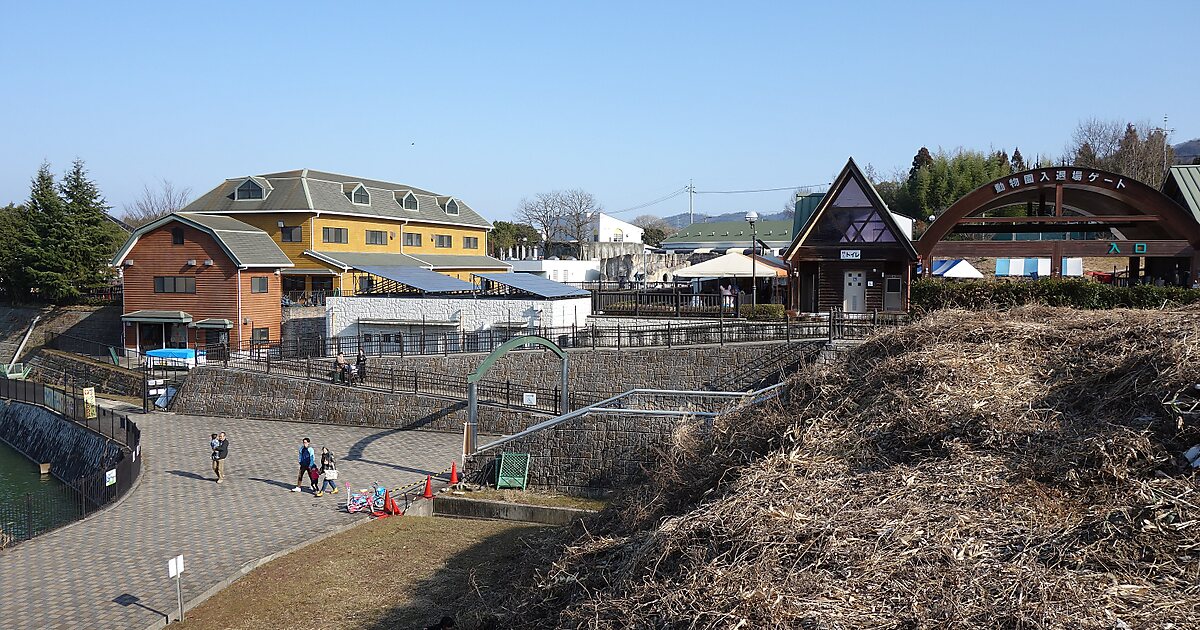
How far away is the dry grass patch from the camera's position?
11.8m

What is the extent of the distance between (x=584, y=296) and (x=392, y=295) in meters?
7.61

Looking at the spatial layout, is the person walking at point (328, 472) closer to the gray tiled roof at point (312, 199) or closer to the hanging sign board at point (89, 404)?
the hanging sign board at point (89, 404)

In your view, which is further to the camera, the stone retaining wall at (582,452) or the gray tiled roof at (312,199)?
the gray tiled roof at (312,199)

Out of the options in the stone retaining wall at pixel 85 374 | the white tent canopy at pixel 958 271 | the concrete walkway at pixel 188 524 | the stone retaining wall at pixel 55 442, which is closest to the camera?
the concrete walkway at pixel 188 524

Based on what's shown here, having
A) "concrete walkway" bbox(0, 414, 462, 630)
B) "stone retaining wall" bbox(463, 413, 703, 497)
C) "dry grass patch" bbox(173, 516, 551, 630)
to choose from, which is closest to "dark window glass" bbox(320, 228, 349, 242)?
"concrete walkway" bbox(0, 414, 462, 630)

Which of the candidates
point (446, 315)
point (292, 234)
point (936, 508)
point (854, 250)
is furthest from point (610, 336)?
point (292, 234)

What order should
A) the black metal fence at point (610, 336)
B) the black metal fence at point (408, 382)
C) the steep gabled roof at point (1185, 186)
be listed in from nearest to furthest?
the black metal fence at point (408, 382), the black metal fence at point (610, 336), the steep gabled roof at point (1185, 186)

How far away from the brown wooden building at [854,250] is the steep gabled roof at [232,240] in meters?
21.5

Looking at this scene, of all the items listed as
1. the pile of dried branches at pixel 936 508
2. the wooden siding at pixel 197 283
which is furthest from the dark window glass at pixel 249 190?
the pile of dried branches at pixel 936 508

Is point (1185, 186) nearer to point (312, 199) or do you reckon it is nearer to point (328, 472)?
point (328, 472)

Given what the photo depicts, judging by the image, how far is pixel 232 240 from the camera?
3631cm

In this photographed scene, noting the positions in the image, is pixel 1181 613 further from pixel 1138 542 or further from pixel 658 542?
pixel 658 542

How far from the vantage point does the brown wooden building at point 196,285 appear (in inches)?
1405

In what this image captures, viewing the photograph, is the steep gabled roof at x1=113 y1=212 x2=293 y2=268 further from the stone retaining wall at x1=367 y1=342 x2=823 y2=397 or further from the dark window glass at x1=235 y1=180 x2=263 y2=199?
the stone retaining wall at x1=367 y1=342 x2=823 y2=397
